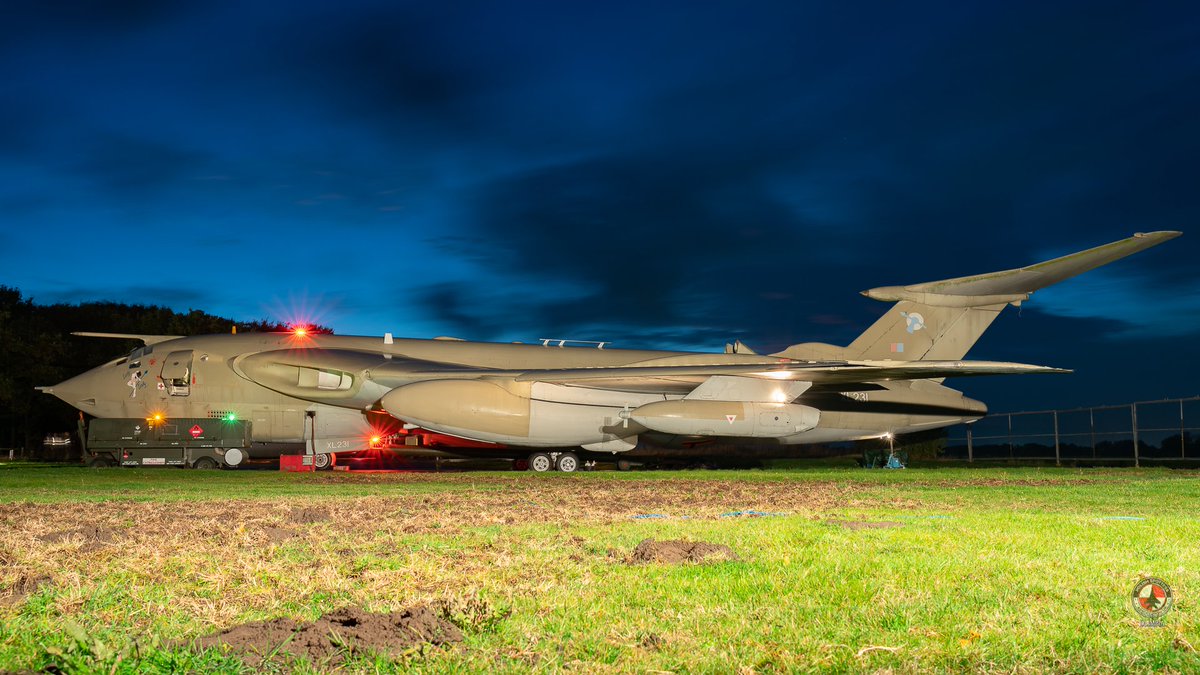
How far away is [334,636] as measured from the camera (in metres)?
3.12

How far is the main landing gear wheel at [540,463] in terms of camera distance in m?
21.6

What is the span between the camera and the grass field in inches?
117

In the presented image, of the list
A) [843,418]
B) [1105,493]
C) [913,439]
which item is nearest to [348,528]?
[1105,493]

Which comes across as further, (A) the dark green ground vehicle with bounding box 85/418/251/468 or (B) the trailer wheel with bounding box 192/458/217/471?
(B) the trailer wheel with bounding box 192/458/217/471

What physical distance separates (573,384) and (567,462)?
317 cm

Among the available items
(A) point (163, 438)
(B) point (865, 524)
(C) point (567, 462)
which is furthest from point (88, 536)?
(A) point (163, 438)

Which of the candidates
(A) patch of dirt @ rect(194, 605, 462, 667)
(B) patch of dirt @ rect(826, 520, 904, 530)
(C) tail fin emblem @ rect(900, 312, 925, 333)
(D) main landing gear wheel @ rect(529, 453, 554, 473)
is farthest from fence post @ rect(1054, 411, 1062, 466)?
(A) patch of dirt @ rect(194, 605, 462, 667)

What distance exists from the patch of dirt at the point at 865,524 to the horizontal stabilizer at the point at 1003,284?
12.4 m

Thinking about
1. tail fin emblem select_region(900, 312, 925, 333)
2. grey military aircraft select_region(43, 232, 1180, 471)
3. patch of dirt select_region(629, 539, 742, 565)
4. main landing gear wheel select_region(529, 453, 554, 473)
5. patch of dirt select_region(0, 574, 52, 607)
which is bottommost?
main landing gear wheel select_region(529, 453, 554, 473)

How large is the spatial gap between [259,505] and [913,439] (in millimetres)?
21826

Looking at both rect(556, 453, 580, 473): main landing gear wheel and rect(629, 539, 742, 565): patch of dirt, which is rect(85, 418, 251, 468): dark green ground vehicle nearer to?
rect(556, 453, 580, 473): main landing gear wheel

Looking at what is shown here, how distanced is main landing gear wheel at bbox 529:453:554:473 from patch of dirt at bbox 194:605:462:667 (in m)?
18.2

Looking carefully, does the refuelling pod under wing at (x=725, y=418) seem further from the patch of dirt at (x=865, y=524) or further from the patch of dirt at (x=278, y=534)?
the patch of dirt at (x=278, y=534)

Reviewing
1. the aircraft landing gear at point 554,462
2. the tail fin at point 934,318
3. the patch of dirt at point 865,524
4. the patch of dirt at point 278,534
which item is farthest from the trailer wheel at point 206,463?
the patch of dirt at point 865,524
